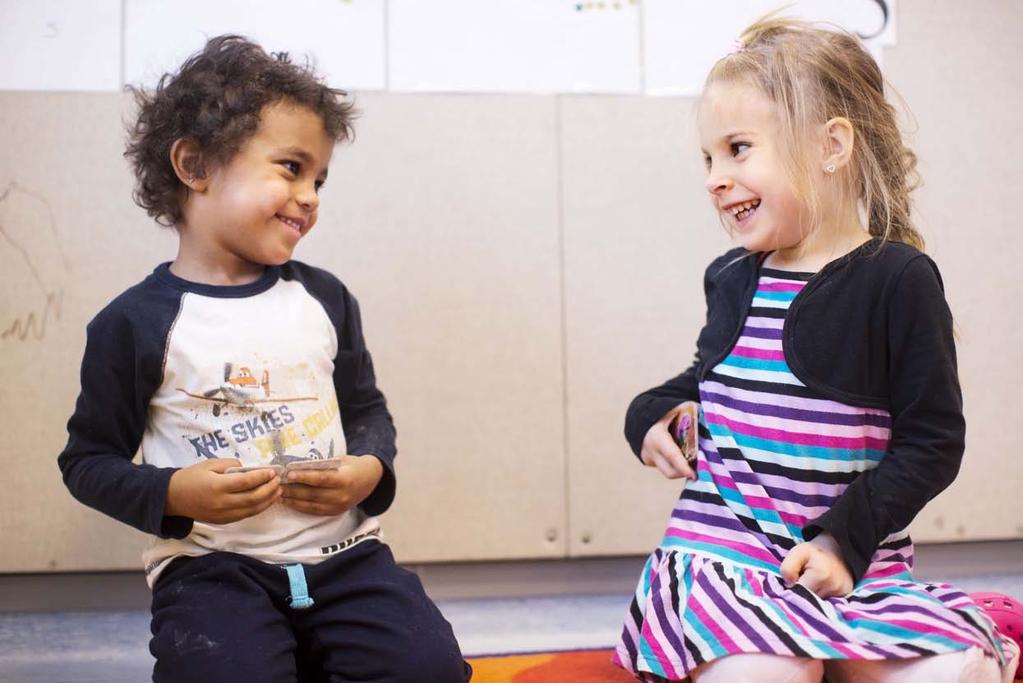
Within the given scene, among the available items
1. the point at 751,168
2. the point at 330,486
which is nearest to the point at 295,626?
the point at 330,486

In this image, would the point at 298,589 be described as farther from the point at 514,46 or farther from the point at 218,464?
the point at 514,46

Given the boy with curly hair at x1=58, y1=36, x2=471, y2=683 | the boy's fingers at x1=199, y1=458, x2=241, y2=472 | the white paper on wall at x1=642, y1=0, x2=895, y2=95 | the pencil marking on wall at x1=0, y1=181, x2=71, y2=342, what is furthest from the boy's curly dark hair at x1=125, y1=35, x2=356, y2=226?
the white paper on wall at x1=642, y1=0, x2=895, y2=95

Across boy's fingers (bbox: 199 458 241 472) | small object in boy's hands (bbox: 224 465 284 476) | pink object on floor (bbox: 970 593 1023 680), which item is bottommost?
pink object on floor (bbox: 970 593 1023 680)

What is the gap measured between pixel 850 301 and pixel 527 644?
2.21 ft

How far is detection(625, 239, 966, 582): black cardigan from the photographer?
918 mm

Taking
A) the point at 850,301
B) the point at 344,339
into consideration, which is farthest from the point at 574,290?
the point at 850,301

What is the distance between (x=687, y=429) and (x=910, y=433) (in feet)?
0.76

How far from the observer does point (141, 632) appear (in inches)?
56.1

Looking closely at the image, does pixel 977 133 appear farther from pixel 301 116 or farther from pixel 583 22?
pixel 301 116

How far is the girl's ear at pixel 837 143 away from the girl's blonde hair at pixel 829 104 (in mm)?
10

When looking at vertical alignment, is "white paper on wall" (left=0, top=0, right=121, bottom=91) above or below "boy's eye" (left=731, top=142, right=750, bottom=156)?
above

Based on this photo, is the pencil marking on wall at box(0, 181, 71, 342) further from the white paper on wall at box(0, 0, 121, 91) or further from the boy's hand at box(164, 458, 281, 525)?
the boy's hand at box(164, 458, 281, 525)

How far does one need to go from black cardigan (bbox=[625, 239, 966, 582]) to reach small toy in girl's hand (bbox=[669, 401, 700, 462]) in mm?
135

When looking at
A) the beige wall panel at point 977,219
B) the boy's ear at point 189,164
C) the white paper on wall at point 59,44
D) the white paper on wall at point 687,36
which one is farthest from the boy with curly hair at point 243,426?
the beige wall panel at point 977,219
